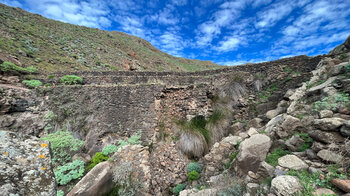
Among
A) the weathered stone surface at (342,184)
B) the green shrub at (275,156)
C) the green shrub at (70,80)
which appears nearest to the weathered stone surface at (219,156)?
the green shrub at (275,156)

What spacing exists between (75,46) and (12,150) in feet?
73.5

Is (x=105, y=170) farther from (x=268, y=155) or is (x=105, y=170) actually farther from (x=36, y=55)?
(x=36, y=55)

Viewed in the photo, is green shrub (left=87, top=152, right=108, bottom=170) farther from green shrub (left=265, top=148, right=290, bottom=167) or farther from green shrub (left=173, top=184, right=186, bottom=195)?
green shrub (left=265, top=148, right=290, bottom=167)

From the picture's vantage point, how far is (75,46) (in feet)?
60.0

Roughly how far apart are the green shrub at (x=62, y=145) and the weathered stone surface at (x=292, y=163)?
7.00 m

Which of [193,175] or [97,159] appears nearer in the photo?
[193,175]

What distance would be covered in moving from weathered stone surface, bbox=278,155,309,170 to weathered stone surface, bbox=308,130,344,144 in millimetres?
497

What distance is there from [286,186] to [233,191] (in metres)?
1.07

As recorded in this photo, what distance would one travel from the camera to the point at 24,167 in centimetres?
165

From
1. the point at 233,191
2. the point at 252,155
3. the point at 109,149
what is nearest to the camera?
the point at 233,191

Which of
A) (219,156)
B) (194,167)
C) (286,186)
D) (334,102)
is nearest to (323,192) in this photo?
(286,186)

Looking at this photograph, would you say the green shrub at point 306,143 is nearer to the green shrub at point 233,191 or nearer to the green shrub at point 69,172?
the green shrub at point 233,191

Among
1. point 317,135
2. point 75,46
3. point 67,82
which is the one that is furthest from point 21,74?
point 317,135

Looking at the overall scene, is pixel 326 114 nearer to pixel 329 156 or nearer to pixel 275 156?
pixel 329 156
